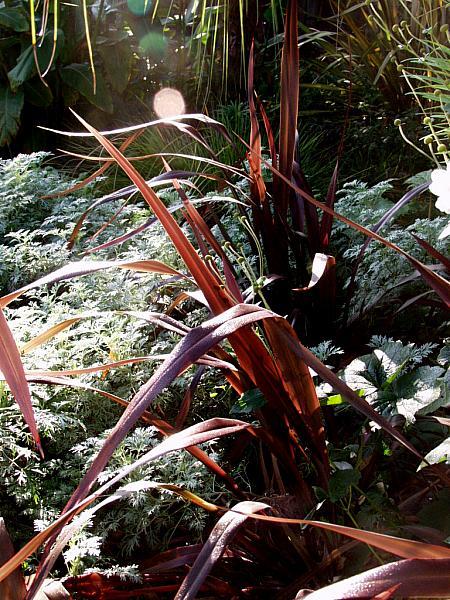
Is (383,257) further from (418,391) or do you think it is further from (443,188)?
(443,188)

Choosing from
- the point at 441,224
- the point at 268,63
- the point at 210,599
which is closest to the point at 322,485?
the point at 210,599

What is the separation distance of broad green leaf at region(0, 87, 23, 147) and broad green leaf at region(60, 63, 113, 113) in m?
0.34

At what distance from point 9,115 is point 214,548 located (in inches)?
164

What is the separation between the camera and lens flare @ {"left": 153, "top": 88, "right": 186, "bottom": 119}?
5090 mm

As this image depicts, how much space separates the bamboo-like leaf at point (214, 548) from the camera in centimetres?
94

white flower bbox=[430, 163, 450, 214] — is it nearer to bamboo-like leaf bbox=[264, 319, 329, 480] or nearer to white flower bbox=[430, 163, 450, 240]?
white flower bbox=[430, 163, 450, 240]

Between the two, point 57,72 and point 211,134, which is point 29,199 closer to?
point 211,134

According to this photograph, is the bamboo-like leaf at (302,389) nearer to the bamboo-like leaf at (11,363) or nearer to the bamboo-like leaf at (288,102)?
the bamboo-like leaf at (11,363)

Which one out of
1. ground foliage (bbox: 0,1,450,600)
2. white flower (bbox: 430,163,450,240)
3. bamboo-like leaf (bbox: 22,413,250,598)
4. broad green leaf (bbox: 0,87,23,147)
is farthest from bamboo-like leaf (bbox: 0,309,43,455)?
broad green leaf (bbox: 0,87,23,147)

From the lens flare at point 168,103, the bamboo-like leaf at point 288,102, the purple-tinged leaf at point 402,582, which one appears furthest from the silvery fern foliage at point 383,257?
the lens flare at point 168,103

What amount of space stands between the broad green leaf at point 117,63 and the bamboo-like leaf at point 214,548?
436 cm

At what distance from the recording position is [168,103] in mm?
5133

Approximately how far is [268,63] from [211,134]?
1.13 meters

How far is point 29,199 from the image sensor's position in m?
3.00
